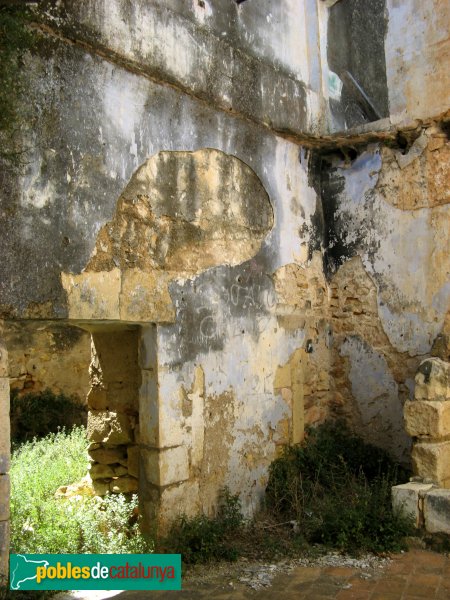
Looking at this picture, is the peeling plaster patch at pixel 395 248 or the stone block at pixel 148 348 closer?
the stone block at pixel 148 348

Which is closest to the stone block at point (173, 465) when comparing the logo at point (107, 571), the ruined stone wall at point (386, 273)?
the logo at point (107, 571)

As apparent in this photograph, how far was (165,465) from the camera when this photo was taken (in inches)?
195

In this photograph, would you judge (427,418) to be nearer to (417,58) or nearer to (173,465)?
(173,465)

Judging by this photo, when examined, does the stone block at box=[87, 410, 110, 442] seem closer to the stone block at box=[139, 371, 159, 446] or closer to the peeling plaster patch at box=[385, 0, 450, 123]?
the stone block at box=[139, 371, 159, 446]

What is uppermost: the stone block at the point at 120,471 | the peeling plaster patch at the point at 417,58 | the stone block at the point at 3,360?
the peeling plaster patch at the point at 417,58

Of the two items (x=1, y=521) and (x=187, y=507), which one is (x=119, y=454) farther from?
(x=1, y=521)

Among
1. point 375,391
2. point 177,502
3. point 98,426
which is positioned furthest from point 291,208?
point 177,502

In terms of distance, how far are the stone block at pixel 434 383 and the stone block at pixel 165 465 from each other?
2.30 m

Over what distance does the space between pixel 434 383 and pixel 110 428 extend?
3087 mm

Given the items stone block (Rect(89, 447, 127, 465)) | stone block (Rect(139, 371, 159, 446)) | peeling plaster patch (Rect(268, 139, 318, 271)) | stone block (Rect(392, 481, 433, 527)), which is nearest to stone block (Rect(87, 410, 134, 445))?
stone block (Rect(89, 447, 127, 465))

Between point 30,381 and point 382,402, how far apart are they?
241 inches

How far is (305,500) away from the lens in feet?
19.2

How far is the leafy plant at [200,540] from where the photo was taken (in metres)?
4.79

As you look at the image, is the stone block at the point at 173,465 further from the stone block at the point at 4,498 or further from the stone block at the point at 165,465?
the stone block at the point at 4,498
